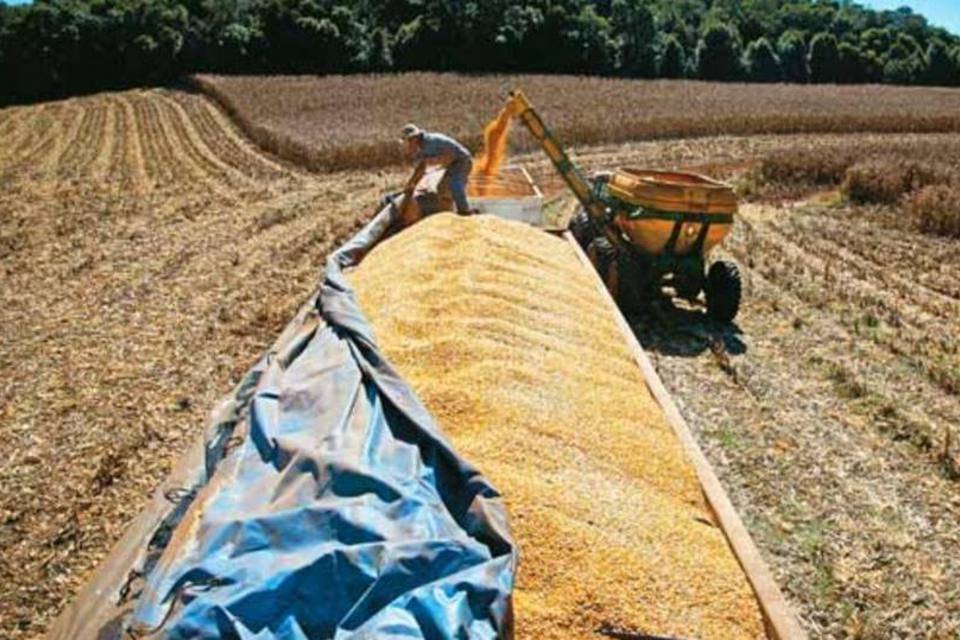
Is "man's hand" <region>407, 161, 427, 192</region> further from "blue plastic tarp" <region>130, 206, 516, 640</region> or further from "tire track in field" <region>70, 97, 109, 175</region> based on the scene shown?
"tire track in field" <region>70, 97, 109, 175</region>

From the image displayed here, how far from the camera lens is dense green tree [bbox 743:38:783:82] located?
57.1 m

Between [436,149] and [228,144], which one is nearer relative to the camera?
[436,149]

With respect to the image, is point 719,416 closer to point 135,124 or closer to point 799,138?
point 799,138

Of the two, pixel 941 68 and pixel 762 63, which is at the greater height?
pixel 941 68

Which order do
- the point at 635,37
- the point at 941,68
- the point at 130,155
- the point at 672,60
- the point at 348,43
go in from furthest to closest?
1. the point at 941,68
2. the point at 635,37
3. the point at 672,60
4. the point at 348,43
5. the point at 130,155

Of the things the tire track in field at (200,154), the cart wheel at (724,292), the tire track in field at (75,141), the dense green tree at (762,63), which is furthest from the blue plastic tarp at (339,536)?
the dense green tree at (762,63)

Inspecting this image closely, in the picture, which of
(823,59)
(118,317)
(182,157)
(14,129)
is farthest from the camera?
(823,59)

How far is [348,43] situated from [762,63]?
27375 mm

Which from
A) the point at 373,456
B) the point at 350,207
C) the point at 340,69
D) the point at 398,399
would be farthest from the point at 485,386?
the point at 340,69

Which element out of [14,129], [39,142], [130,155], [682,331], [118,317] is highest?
[682,331]

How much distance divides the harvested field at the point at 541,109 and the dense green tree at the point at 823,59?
9.84 meters

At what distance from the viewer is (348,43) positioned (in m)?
48.8

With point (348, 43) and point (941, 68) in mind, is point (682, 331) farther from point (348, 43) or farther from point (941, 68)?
point (941, 68)

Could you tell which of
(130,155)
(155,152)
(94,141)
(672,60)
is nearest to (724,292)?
(130,155)
